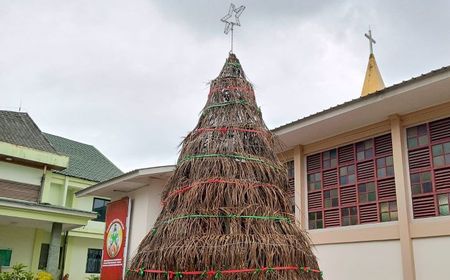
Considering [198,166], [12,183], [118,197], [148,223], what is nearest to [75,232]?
[12,183]

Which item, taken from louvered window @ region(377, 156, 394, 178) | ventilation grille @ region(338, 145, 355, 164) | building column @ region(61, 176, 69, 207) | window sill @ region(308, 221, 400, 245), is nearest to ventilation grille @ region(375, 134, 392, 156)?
louvered window @ region(377, 156, 394, 178)

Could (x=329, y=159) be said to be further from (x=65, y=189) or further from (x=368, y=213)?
(x=65, y=189)

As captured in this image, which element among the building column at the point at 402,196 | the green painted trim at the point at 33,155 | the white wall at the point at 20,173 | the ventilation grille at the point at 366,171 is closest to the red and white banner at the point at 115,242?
the ventilation grille at the point at 366,171

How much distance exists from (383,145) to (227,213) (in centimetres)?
446

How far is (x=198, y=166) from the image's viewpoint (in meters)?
6.73

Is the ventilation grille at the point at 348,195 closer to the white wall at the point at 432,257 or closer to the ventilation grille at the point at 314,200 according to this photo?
the ventilation grille at the point at 314,200

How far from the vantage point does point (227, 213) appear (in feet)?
20.0

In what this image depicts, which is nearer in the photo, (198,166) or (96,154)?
(198,166)

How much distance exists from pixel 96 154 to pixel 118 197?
59.5 feet

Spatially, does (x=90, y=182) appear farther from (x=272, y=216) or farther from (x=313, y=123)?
(x=272, y=216)

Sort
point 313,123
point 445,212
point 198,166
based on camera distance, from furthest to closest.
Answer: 1. point 313,123
2. point 445,212
3. point 198,166

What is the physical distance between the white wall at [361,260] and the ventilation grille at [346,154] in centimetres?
176

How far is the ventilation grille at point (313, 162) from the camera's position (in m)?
10.4

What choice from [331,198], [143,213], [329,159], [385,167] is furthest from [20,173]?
[385,167]
